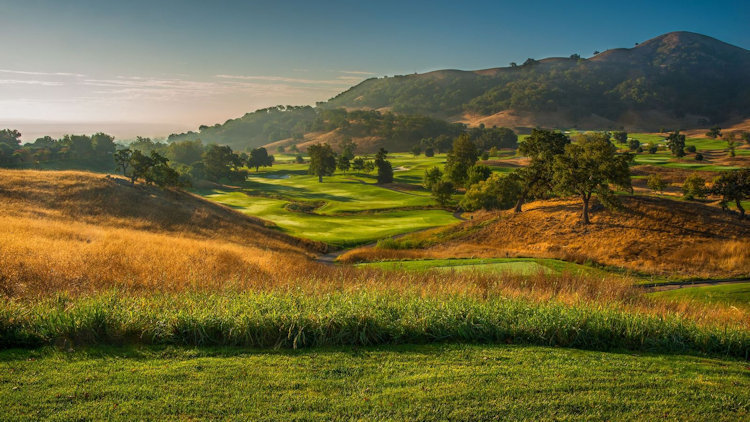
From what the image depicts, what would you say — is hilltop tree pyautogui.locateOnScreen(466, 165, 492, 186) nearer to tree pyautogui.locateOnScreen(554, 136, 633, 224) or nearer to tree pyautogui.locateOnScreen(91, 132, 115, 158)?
tree pyautogui.locateOnScreen(554, 136, 633, 224)

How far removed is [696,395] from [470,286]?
22.7ft

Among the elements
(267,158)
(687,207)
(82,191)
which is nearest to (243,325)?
(82,191)

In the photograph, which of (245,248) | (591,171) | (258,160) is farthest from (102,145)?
(591,171)

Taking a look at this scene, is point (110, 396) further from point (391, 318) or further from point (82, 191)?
point (82, 191)

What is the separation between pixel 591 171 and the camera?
A: 39.5 m

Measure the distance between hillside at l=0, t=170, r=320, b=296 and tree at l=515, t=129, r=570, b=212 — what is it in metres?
26.5

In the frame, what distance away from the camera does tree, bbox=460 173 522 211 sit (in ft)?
196

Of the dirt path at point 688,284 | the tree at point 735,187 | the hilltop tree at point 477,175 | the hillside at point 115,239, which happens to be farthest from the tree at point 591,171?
the hilltop tree at point 477,175

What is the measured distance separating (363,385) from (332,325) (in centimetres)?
207

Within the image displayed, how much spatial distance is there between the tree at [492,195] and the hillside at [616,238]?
1140 centimetres

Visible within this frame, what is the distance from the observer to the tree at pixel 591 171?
126ft

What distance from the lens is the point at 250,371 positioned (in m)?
6.84

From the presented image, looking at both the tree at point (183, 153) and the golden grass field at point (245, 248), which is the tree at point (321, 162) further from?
the golden grass field at point (245, 248)

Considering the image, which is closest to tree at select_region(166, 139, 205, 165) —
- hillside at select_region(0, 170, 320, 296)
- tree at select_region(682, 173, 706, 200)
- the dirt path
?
hillside at select_region(0, 170, 320, 296)
